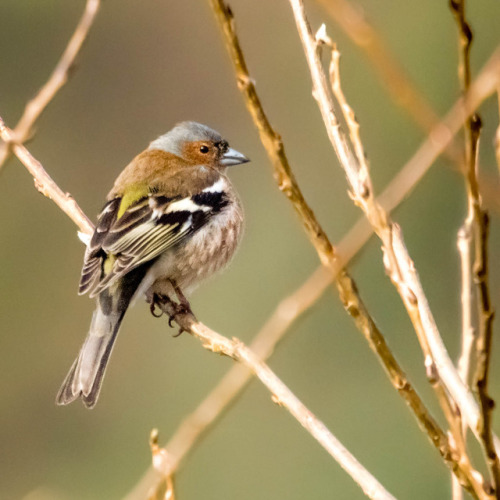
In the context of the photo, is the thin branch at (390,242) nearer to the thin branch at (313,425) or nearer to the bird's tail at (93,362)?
the thin branch at (313,425)

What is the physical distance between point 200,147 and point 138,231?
1.21 meters

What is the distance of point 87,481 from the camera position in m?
16.5

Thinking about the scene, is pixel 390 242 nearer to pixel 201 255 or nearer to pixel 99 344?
pixel 99 344

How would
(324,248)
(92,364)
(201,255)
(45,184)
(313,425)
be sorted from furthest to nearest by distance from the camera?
(201,255), (92,364), (45,184), (313,425), (324,248)

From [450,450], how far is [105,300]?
2.99m

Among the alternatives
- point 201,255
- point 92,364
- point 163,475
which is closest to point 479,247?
point 163,475

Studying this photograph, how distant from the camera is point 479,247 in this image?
1.59 meters

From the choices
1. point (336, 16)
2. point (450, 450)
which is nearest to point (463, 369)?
point (450, 450)

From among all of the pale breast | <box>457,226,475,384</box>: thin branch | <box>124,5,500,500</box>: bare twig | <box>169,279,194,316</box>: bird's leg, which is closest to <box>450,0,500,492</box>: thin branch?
<box>124,5,500,500</box>: bare twig

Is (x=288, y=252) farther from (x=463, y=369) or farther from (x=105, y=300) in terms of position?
(x=463, y=369)

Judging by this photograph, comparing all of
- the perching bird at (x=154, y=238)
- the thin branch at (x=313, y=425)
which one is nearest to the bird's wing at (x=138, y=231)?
the perching bird at (x=154, y=238)

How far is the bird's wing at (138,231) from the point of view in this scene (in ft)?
15.1

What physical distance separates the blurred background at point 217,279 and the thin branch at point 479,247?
38.1 feet

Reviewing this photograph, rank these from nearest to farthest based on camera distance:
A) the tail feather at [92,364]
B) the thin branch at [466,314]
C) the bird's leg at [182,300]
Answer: the thin branch at [466,314] < the tail feather at [92,364] < the bird's leg at [182,300]
